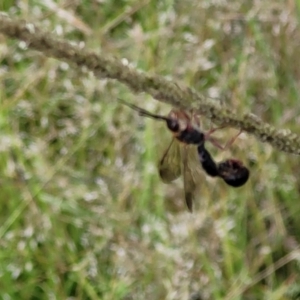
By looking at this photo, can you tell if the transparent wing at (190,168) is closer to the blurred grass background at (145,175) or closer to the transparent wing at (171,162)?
the transparent wing at (171,162)

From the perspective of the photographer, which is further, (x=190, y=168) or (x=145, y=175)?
(x=145, y=175)

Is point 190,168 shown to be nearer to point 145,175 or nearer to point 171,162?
point 171,162

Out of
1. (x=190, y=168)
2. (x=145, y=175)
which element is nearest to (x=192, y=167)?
(x=190, y=168)

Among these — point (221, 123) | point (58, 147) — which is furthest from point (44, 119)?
point (221, 123)

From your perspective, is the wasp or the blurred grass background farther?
the blurred grass background

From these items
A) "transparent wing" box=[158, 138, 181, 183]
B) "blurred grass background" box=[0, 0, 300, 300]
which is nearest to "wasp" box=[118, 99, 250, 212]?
"transparent wing" box=[158, 138, 181, 183]

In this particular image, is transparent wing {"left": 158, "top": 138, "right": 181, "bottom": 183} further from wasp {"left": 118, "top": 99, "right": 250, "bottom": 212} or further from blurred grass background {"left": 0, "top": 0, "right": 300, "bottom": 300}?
blurred grass background {"left": 0, "top": 0, "right": 300, "bottom": 300}
